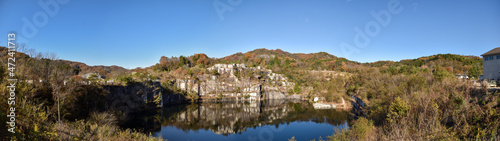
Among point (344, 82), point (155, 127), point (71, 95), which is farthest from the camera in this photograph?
point (344, 82)

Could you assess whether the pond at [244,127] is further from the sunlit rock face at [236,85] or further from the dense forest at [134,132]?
the sunlit rock face at [236,85]

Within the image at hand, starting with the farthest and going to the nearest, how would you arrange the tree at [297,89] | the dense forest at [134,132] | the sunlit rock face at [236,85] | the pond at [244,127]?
the tree at [297,89] < the sunlit rock face at [236,85] < the pond at [244,127] < the dense forest at [134,132]

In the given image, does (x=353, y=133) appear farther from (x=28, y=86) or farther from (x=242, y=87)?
(x=242, y=87)

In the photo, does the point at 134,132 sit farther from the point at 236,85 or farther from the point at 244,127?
the point at 236,85

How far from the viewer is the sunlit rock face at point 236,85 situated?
5270 centimetres

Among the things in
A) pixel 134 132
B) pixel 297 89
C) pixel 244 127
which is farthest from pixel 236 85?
pixel 134 132

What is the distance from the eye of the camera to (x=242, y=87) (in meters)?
56.0

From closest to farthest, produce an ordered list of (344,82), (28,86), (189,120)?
(28,86) < (189,120) < (344,82)

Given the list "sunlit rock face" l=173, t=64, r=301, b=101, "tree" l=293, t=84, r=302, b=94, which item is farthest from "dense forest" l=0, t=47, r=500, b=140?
"tree" l=293, t=84, r=302, b=94

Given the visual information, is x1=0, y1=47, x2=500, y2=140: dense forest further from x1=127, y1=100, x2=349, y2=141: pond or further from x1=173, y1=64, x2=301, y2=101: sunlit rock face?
x1=173, y1=64, x2=301, y2=101: sunlit rock face

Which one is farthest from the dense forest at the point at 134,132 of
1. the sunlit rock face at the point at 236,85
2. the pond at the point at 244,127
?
the sunlit rock face at the point at 236,85

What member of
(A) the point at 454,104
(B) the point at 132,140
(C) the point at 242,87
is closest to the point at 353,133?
(A) the point at 454,104

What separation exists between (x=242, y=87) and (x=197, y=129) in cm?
3262

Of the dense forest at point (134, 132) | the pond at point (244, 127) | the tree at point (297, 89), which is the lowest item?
the pond at point (244, 127)
